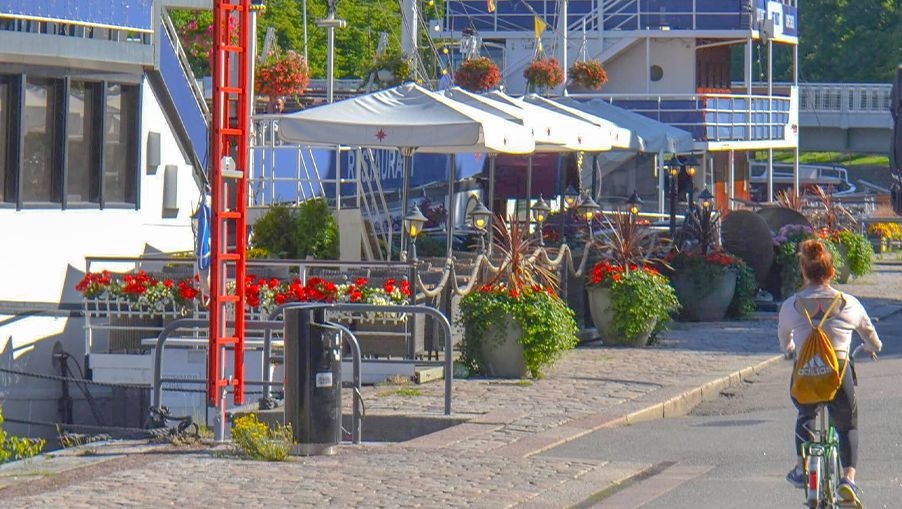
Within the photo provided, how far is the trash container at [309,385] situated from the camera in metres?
10.3

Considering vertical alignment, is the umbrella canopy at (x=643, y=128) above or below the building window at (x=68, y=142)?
above

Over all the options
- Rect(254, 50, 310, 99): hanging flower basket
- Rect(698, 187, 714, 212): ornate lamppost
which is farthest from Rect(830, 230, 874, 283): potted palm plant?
Rect(254, 50, 310, 99): hanging flower basket

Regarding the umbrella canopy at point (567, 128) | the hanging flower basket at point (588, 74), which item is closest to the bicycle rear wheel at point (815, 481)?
the umbrella canopy at point (567, 128)

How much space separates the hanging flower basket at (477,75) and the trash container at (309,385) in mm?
17181

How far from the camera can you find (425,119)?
16.4 meters

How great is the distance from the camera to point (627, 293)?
16641mm

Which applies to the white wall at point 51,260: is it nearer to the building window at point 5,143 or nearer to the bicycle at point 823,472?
the building window at point 5,143

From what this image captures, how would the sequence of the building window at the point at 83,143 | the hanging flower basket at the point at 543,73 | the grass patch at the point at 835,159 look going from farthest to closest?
the grass patch at the point at 835,159 < the hanging flower basket at the point at 543,73 < the building window at the point at 83,143

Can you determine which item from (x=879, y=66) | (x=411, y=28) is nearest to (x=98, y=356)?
(x=411, y=28)

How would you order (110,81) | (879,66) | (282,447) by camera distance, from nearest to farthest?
(282,447), (110,81), (879,66)

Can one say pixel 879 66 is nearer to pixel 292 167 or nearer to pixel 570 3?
pixel 570 3

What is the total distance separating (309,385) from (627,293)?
22.9 ft

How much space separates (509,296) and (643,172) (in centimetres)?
2561

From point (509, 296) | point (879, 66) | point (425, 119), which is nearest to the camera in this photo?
point (509, 296)
